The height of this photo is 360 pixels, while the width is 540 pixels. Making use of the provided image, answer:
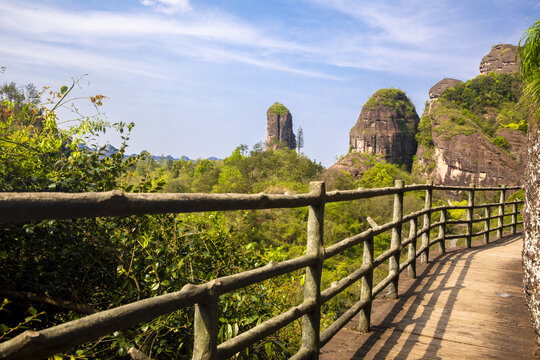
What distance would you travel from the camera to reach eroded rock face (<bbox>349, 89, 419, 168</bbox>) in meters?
84.4

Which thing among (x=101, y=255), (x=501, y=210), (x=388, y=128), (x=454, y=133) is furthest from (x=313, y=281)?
(x=388, y=128)

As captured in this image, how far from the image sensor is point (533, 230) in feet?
9.75

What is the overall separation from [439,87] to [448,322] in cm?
10266

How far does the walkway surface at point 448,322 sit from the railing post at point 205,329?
167 cm

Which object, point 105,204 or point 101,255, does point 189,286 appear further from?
point 101,255

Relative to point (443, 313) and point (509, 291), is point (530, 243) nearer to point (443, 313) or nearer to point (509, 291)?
point (443, 313)

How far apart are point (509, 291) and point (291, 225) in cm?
3329

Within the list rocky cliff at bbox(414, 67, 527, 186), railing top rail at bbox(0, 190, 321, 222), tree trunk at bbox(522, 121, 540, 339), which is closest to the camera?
railing top rail at bbox(0, 190, 321, 222)

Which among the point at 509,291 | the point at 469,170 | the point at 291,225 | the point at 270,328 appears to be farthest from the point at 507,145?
the point at 270,328

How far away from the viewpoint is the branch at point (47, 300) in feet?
7.19

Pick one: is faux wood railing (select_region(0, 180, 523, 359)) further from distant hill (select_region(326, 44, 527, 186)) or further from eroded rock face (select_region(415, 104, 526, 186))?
eroded rock face (select_region(415, 104, 526, 186))

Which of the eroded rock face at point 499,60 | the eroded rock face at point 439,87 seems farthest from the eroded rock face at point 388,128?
the eroded rock face at point 499,60

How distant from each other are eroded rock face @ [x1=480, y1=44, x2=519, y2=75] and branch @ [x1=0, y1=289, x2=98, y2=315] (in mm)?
107616

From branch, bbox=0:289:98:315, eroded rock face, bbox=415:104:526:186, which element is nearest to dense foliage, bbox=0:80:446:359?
branch, bbox=0:289:98:315
